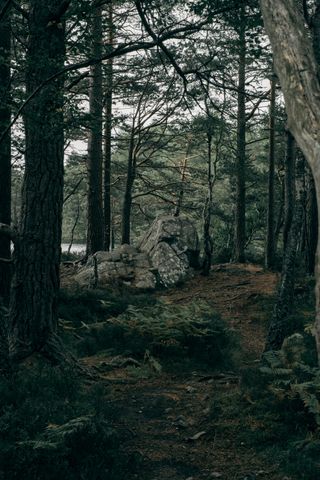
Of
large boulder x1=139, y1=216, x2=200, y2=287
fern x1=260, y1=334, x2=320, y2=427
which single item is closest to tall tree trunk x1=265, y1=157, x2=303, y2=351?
fern x1=260, y1=334, x2=320, y2=427

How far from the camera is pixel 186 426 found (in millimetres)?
6238

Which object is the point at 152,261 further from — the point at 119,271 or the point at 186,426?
the point at 186,426

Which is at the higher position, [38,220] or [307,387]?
[38,220]

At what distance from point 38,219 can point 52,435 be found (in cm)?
359

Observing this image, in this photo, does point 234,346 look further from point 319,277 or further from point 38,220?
point 319,277

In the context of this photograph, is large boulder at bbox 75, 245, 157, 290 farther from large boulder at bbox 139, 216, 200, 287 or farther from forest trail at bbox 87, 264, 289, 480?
forest trail at bbox 87, 264, 289, 480

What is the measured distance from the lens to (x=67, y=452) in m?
4.42

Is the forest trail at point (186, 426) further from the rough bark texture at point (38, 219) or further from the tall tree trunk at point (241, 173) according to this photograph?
the tall tree trunk at point (241, 173)

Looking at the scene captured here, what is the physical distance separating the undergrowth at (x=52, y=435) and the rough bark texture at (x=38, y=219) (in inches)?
57.3

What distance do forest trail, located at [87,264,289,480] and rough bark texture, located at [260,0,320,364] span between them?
122 inches

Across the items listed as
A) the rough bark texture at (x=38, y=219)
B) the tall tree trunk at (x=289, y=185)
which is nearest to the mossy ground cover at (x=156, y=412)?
the rough bark texture at (x=38, y=219)

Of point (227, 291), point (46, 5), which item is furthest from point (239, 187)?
point (46, 5)

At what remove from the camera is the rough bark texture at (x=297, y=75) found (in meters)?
2.55

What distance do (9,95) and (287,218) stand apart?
17.6ft
